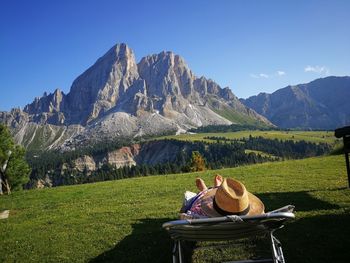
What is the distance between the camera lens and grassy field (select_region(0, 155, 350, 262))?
30.3ft

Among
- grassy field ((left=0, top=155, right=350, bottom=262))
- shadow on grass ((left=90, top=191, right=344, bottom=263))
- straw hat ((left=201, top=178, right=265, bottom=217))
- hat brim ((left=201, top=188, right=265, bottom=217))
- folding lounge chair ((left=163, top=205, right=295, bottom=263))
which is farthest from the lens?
grassy field ((left=0, top=155, right=350, bottom=262))

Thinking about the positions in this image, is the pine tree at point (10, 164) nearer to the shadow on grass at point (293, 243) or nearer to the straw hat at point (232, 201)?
the shadow on grass at point (293, 243)

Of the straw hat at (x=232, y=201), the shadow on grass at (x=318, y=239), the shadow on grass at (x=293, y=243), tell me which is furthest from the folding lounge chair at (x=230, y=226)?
the shadow on grass at (x=293, y=243)

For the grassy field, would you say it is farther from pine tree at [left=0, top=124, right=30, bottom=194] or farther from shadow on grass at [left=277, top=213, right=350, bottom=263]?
pine tree at [left=0, top=124, right=30, bottom=194]

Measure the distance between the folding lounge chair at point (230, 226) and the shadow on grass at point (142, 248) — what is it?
10.1 ft

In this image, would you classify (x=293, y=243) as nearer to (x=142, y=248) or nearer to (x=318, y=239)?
(x=318, y=239)

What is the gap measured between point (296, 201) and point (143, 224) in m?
6.40

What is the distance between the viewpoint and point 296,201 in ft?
47.9

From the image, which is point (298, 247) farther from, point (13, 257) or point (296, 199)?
point (13, 257)

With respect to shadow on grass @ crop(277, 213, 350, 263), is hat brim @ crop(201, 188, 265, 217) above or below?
above

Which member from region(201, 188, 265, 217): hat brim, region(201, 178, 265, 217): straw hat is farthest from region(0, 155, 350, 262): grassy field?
region(201, 178, 265, 217): straw hat

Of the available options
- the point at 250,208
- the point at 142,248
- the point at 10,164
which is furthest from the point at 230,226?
the point at 10,164

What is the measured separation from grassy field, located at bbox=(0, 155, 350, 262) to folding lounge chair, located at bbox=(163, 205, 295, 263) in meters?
2.72

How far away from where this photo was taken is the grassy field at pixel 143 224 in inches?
364
